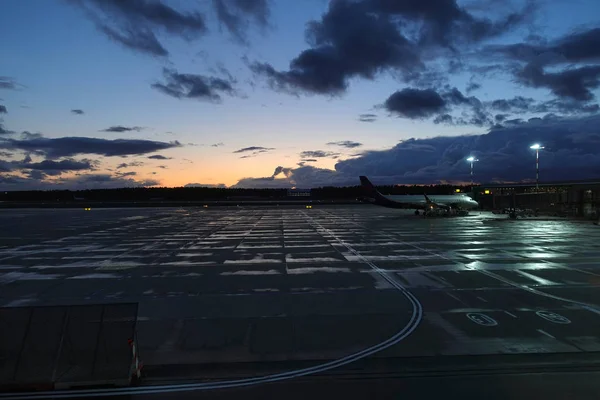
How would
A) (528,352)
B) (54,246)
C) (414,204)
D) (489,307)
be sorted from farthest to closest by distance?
(414,204)
(54,246)
(489,307)
(528,352)

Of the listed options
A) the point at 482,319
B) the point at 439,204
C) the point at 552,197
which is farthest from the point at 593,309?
the point at 552,197

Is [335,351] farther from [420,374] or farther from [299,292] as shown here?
[299,292]

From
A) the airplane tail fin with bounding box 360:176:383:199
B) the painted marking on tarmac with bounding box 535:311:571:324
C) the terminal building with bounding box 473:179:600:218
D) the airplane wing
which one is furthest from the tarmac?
the airplane tail fin with bounding box 360:176:383:199

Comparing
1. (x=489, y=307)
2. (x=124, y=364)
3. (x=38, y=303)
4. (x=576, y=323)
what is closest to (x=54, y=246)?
(x=38, y=303)

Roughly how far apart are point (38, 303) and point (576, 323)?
18747 mm

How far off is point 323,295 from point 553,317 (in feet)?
25.8

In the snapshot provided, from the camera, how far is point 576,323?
12672 mm

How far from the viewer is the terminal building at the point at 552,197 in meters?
58.8

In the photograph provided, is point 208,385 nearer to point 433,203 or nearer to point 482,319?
point 482,319

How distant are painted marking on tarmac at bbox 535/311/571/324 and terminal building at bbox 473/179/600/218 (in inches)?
2095

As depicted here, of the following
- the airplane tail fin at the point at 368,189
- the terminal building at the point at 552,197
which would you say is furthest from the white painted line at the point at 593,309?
the airplane tail fin at the point at 368,189

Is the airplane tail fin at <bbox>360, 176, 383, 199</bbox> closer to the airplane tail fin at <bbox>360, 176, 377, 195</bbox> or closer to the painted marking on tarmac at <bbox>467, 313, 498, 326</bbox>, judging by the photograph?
the airplane tail fin at <bbox>360, 176, 377, 195</bbox>

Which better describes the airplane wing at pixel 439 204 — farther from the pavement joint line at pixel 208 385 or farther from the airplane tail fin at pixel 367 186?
the pavement joint line at pixel 208 385

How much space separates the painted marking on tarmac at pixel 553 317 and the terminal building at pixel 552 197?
175 feet
